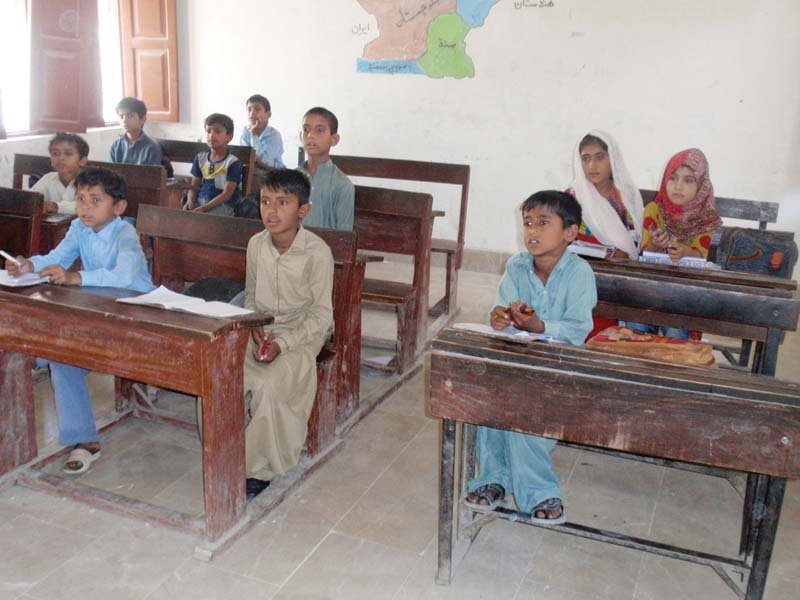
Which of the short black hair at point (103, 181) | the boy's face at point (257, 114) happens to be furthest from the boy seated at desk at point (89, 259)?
the boy's face at point (257, 114)

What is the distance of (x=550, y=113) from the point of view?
18.7 ft

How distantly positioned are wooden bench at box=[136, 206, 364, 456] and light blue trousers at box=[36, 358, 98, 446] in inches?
23.7

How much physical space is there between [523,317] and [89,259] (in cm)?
164

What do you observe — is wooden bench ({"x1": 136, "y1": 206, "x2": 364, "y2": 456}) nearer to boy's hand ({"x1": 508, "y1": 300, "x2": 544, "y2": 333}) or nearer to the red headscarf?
boy's hand ({"x1": 508, "y1": 300, "x2": 544, "y2": 333})

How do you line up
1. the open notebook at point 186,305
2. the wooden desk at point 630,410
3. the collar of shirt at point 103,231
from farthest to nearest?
1. the collar of shirt at point 103,231
2. the open notebook at point 186,305
3. the wooden desk at point 630,410

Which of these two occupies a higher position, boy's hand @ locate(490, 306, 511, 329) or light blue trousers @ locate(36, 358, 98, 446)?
boy's hand @ locate(490, 306, 511, 329)

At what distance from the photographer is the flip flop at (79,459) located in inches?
107

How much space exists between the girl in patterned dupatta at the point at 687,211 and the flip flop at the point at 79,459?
2.59 metres

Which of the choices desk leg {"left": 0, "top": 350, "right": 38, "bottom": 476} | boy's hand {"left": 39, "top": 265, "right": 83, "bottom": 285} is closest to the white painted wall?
desk leg {"left": 0, "top": 350, "right": 38, "bottom": 476}

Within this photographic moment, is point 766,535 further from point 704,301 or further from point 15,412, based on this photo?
point 15,412

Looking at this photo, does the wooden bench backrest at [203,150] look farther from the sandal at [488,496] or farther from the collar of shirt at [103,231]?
the sandal at [488,496]

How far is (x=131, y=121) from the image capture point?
214 inches

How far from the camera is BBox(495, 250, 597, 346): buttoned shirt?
241cm

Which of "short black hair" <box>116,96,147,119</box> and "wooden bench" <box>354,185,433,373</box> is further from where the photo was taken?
"short black hair" <box>116,96,147,119</box>
